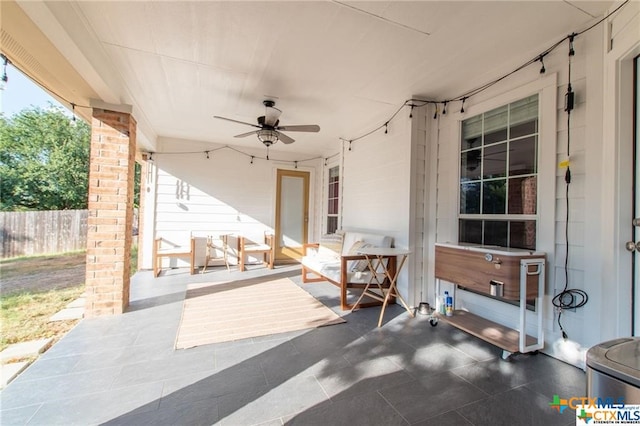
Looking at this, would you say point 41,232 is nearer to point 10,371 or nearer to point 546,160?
point 10,371

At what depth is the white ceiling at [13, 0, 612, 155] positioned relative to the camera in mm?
1967

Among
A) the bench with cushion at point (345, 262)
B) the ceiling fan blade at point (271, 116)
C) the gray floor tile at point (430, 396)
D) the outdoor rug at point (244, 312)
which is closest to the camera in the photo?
the gray floor tile at point (430, 396)

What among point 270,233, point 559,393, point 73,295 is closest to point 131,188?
point 73,295

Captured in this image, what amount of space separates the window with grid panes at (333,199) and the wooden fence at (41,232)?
16.9 ft

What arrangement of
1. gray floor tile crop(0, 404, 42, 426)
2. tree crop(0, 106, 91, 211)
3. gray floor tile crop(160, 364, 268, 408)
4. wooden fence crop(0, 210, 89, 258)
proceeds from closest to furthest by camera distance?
1. gray floor tile crop(0, 404, 42, 426)
2. gray floor tile crop(160, 364, 268, 408)
3. wooden fence crop(0, 210, 89, 258)
4. tree crop(0, 106, 91, 211)

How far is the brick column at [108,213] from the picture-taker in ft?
9.79

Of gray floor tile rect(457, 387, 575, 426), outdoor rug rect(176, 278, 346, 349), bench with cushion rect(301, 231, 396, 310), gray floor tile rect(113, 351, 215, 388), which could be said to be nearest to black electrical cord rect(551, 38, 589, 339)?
gray floor tile rect(457, 387, 575, 426)

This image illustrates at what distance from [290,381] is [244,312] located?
4.76 feet

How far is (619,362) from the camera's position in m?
0.64

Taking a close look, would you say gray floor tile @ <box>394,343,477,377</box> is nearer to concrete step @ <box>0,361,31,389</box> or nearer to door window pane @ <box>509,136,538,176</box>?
door window pane @ <box>509,136,538,176</box>

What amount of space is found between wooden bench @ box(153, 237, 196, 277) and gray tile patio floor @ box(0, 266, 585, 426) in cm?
210

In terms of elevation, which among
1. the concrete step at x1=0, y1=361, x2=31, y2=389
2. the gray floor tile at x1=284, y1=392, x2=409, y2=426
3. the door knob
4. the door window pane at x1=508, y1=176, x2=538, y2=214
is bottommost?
the concrete step at x1=0, y1=361, x2=31, y2=389

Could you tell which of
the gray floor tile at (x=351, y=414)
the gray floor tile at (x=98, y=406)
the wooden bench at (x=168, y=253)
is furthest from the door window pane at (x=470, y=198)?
the wooden bench at (x=168, y=253)

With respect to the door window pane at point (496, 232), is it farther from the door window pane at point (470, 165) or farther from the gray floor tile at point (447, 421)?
the gray floor tile at point (447, 421)
